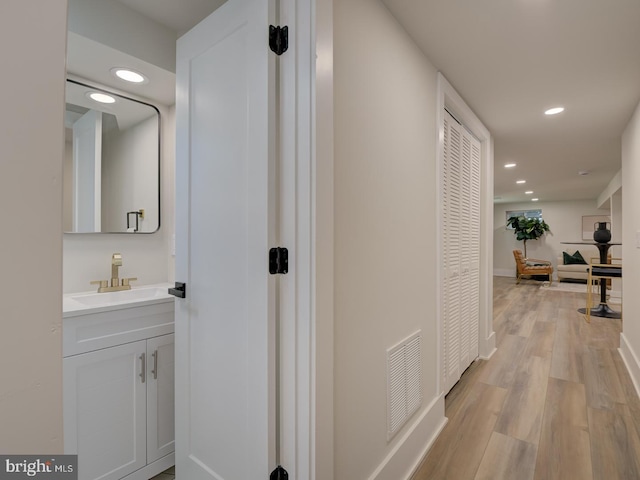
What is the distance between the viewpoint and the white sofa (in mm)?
8062

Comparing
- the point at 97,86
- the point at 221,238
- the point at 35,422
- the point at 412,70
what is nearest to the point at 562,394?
the point at 412,70

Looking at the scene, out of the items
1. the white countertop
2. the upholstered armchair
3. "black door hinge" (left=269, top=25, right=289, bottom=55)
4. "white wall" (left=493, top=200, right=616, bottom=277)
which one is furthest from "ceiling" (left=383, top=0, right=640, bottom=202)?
"white wall" (left=493, top=200, right=616, bottom=277)

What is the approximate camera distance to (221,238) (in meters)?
1.28

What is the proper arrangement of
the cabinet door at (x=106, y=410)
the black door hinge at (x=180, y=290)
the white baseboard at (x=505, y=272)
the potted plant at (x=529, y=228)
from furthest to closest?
the white baseboard at (x=505, y=272) < the potted plant at (x=529, y=228) < the black door hinge at (x=180, y=290) < the cabinet door at (x=106, y=410)

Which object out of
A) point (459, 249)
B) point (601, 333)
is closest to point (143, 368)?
point (459, 249)

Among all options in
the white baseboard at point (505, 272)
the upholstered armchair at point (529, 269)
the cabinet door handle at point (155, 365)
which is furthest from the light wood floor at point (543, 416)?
the white baseboard at point (505, 272)

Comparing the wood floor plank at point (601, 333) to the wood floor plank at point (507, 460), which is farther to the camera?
the wood floor plank at point (601, 333)

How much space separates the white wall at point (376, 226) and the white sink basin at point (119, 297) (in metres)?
1.04

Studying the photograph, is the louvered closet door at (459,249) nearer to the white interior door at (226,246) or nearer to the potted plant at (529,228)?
the white interior door at (226,246)

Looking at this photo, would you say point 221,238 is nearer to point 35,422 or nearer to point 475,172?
point 35,422

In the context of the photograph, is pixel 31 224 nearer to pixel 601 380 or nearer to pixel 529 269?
pixel 601 380

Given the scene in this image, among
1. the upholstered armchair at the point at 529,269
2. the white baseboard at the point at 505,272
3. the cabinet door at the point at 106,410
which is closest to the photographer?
the cabinet door at the point at 106,410

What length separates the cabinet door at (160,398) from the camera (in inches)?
62.2

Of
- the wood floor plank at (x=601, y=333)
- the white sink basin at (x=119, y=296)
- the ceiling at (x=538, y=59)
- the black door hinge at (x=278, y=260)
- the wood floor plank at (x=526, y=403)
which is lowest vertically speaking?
the wood floor plank at (x=526, y=403)
